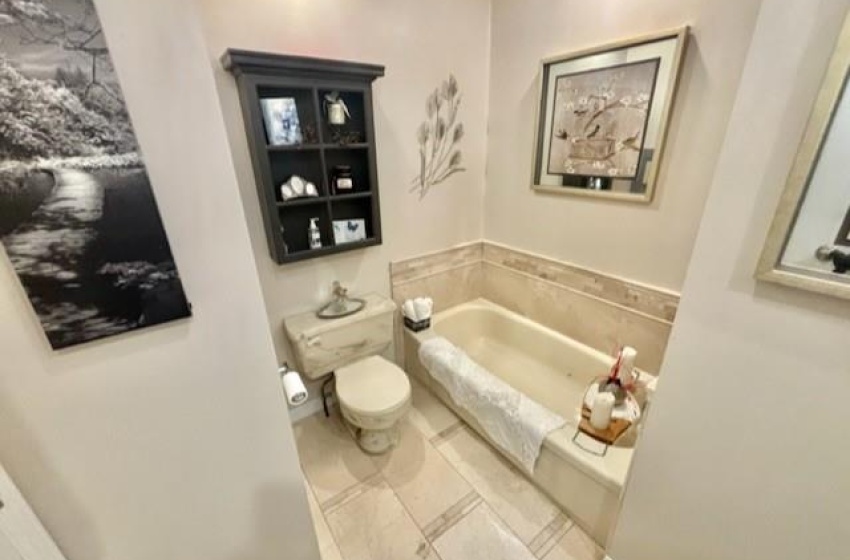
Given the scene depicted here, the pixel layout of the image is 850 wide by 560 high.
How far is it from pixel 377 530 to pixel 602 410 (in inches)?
44.9

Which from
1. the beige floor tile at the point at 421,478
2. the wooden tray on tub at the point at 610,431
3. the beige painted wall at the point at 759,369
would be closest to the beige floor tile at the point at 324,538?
the beige floor tile at the point at 421,478

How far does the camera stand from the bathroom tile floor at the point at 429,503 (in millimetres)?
1460

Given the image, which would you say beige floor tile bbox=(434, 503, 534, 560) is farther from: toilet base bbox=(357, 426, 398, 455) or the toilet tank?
the toilet tank

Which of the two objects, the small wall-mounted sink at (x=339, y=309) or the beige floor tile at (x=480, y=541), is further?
the small wall-mounted sink at (x=339, y=309)

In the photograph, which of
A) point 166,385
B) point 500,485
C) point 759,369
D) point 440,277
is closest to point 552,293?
point 440,277

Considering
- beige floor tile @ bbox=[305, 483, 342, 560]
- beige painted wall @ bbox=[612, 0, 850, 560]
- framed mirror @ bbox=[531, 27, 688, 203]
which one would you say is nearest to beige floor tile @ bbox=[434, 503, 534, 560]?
beige floor tile @ bbox=[305, 483, 342, 560]

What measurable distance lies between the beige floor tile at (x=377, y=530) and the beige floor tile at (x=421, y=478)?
0.06 metres

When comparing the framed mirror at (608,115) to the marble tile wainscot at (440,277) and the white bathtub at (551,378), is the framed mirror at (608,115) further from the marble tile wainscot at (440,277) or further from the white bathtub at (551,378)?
the white bathtub at (551,378)

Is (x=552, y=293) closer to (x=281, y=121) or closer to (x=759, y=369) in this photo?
(x=759, y=369)

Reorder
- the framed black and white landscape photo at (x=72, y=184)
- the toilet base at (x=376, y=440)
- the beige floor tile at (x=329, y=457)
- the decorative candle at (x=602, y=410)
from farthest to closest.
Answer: the toilet base at (x=376, y=440) < the beige floor tile at (x=329, y=457) < the decorative candle at (x=602, y=410) < the framed black and white landscape photo at (x=72, y=184)

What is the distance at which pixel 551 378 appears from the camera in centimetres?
226

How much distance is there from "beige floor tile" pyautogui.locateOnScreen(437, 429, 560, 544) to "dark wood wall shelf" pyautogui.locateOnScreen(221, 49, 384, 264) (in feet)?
4.20

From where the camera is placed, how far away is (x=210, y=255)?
2.35 ft

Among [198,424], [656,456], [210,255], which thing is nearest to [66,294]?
[210,255]
